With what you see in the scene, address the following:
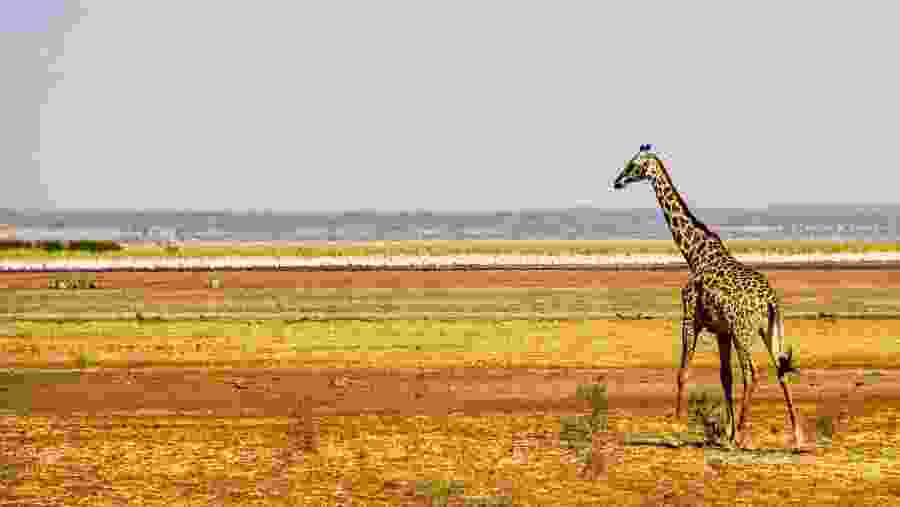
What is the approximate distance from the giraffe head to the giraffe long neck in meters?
0.07

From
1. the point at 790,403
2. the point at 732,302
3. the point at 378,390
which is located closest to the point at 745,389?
the point at 790,403

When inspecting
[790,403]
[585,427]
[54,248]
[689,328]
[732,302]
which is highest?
[732,302]

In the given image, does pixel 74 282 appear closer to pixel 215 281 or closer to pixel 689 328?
pixel 215 281

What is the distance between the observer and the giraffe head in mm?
18766

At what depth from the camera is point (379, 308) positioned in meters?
39.7

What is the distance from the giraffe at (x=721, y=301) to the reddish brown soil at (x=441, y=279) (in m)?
29.2

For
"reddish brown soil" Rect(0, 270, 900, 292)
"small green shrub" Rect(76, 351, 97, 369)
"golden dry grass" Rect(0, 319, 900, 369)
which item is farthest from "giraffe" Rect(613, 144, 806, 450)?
"reddish brown soil" Rect(0, 270, 900, 292)

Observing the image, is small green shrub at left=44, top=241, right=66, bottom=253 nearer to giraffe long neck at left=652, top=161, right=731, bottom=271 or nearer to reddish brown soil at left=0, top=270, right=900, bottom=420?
reddish brown soil at left=0, top=270, right=900, bottom=420

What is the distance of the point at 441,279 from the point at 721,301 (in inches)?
1334

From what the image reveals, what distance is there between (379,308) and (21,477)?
2357cm

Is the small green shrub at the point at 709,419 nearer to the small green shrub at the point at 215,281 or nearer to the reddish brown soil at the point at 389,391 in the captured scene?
the reddish brown soil at the point at 389,391

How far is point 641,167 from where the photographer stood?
18.8 m

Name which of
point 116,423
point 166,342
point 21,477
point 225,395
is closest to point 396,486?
point 21,477

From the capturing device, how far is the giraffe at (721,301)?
17375mm
